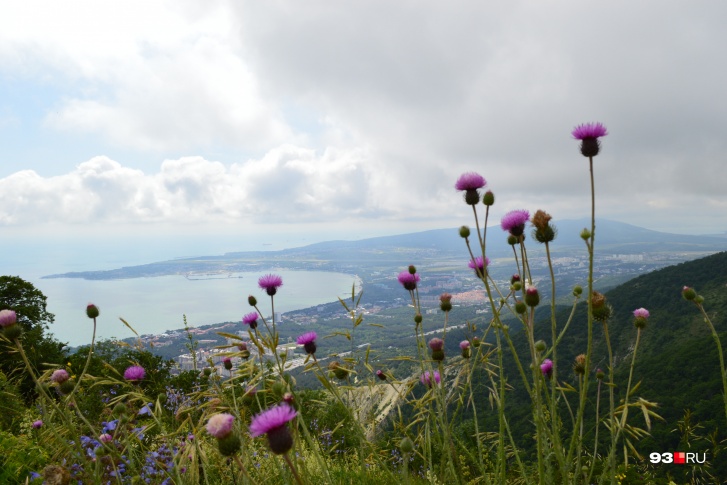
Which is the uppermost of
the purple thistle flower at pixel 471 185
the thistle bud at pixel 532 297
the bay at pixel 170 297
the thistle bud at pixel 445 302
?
the purple thistle flower at pixel 471 185

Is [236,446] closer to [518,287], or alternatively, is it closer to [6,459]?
[518,287]

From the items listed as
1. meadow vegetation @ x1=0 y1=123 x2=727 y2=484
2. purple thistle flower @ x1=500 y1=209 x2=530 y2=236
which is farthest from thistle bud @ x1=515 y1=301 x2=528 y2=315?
purple thistle flower @ x1=500 y1=209 x2=530 y2=236

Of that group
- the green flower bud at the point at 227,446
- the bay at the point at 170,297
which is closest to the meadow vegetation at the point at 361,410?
the green flower bud at the point at 227,446

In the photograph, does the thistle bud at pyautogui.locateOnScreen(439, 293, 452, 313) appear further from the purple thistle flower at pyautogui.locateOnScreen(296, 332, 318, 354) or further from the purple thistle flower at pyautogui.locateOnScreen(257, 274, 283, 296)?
the purple thistle flower at pyautogui.locateOnScreen(257, 274, 283, 296)

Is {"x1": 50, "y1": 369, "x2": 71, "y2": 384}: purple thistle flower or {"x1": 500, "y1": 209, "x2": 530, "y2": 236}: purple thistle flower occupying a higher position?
{"x1": 500, "y1": 209, "x2": 530, "y2": 236}: purple thistle flower

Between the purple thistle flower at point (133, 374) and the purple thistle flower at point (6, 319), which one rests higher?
the purple thistle flower at point (6, 319)

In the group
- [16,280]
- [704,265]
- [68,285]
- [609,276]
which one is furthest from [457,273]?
[68,285]

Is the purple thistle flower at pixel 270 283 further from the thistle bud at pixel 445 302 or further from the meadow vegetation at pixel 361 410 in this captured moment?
the thistle bud at pixel 445 302
